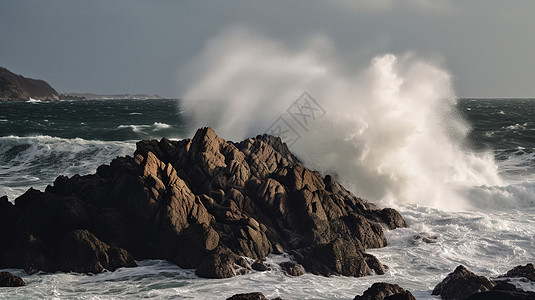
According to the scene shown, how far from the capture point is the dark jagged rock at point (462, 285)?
13797mm

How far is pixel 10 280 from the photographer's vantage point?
14680 mm

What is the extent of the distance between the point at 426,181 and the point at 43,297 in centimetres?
2235

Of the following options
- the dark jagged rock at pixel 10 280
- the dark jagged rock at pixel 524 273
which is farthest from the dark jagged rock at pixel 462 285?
the dark jagged rock at pixel 10 280

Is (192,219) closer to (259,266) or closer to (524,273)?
(259,266)

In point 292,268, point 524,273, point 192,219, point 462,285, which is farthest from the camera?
point 192,219

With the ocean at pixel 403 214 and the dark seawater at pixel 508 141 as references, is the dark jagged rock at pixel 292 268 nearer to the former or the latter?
the ocean at pixel 403 214

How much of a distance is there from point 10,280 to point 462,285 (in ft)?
42.4

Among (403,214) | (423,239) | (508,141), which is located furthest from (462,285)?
(508,141)

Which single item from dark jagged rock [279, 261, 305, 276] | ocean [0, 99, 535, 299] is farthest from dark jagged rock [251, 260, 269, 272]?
dark jagged rock [279, 261, 305, 276]

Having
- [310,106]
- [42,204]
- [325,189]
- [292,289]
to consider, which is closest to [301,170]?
[325,189]

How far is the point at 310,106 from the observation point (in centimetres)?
3566

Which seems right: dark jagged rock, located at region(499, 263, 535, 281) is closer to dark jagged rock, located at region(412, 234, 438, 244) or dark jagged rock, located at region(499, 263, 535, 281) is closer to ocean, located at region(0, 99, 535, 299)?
ocean, located at region(0, 99, 535, 299)

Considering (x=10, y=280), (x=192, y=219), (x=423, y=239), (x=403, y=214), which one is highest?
(x=403, y=214)

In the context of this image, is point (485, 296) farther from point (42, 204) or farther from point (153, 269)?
point (42, 204)
